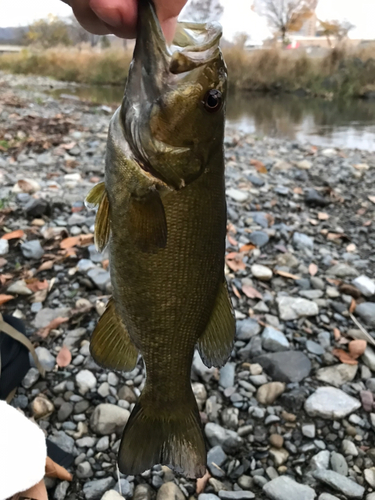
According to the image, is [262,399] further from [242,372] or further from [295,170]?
[295,170]

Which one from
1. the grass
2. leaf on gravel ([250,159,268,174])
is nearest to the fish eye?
leaf on gravel ([250,159,268,174])

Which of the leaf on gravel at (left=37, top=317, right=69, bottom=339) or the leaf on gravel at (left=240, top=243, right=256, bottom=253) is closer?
Answer: the leaf on gravel at (left=37, top=317, right=69, bottom=339)

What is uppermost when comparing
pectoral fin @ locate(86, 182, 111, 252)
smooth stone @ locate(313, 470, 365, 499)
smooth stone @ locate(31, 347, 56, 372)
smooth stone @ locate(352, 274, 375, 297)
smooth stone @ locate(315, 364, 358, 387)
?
pectoral fin @ locate(86, 182, 111, 252)

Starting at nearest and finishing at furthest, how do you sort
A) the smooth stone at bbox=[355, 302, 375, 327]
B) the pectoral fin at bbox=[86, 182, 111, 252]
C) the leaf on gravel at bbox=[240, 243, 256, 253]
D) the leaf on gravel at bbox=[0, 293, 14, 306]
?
the pectoral fin at bbox=[86, 182, 111, 252] < the leaf on gravel at bbox=[0, 293, 14, 306] < the smooth stone at bbox=[355, 302, 375, 327] < the leaf on gravel at bbox=[240, 243, 256, 253]

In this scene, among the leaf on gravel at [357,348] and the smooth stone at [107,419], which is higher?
the smooth stone at [107,419]

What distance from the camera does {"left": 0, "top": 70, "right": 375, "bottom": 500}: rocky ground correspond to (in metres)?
2.31

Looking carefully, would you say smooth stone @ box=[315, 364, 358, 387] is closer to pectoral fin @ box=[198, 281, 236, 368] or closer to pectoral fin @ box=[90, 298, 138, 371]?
pectoral fin @ box=[198, 281, 236, 368]

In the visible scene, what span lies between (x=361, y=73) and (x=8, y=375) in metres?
24.6

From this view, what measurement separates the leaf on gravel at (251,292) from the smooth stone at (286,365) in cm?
71

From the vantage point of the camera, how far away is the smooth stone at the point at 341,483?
2207 mm

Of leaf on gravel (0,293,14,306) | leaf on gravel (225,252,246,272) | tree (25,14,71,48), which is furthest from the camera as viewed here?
tree (25,14,71,48)

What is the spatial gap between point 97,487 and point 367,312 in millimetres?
2540

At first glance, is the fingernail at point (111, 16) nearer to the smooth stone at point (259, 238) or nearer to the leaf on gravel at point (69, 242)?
the leaf on gravel at point (69, 242)

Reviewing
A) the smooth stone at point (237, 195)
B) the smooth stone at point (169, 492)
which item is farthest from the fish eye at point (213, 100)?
the smooth stone at point (237, 195)
